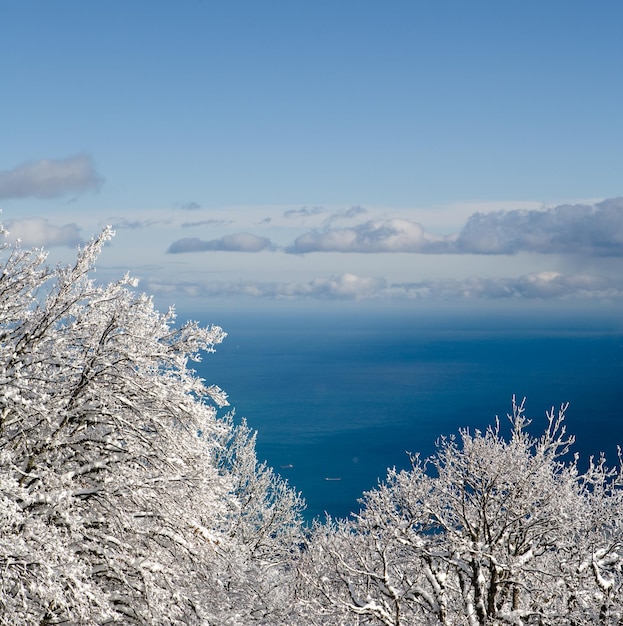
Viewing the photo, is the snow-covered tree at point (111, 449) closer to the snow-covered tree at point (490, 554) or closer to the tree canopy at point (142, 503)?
the tree canopy at point (142, 503)

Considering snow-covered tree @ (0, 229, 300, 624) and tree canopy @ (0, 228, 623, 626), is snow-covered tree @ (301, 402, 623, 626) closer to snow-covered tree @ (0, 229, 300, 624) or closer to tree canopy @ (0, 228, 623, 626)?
tree canopy @ (0, 228, 623, 626)

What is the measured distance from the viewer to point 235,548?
1280 cm

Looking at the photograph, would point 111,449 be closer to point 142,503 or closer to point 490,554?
point 142,503

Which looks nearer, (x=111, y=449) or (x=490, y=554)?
(x=111, y=449)

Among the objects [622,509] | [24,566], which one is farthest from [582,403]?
[24,566]

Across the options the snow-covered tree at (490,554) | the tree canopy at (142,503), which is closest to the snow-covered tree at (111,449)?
the tree canopy at (142,503)

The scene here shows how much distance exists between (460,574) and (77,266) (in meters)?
9.47

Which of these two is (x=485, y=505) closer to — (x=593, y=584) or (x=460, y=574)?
(x=460, y=574)

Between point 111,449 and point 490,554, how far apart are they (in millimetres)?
7156

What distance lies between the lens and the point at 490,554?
1238cm

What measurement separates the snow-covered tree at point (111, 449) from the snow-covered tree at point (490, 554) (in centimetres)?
263

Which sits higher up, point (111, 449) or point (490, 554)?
point (111, 449)

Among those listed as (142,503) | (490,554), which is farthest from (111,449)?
(490,554)

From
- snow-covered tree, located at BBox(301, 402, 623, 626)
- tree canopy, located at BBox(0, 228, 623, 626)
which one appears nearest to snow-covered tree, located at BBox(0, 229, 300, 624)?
tree canopy, located at BBox(0, 228, 623, 626)
